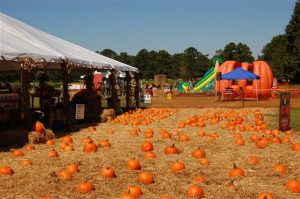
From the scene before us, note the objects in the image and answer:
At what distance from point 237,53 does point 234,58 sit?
7.94ft

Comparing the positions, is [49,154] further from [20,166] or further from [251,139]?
[251,139]

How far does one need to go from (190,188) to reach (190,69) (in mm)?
118653

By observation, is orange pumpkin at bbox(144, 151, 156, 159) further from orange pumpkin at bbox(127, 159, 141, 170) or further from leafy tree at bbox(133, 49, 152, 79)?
leafy tree at bbox(133, 49, 152, 79)

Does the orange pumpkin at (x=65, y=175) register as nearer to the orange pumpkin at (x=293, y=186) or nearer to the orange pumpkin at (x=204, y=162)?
the orange pumpkin at (x=204, y=162)

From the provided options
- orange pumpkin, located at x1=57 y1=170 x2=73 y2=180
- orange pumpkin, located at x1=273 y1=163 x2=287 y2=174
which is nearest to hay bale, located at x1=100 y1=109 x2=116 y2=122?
orange pumpkin, located at x1=57 y1=170 x2=73 y2=180

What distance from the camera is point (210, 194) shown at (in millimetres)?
6184

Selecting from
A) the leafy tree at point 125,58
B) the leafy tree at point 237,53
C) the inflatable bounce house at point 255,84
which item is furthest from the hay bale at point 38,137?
the leafy tree at point 125,58

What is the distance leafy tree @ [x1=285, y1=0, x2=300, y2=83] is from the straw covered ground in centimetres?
4400

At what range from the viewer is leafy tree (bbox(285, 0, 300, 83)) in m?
53.6

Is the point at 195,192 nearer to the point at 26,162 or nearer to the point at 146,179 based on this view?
the point at 146,179

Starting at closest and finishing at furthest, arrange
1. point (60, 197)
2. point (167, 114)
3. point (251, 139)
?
point (60, 197) < point (251, 139) < point (167, 114)

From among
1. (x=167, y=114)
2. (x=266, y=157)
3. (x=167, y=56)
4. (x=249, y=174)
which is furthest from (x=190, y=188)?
(x=167, y=56)

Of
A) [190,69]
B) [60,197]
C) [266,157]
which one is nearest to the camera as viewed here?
[60,197]

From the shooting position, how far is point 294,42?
55938mm
